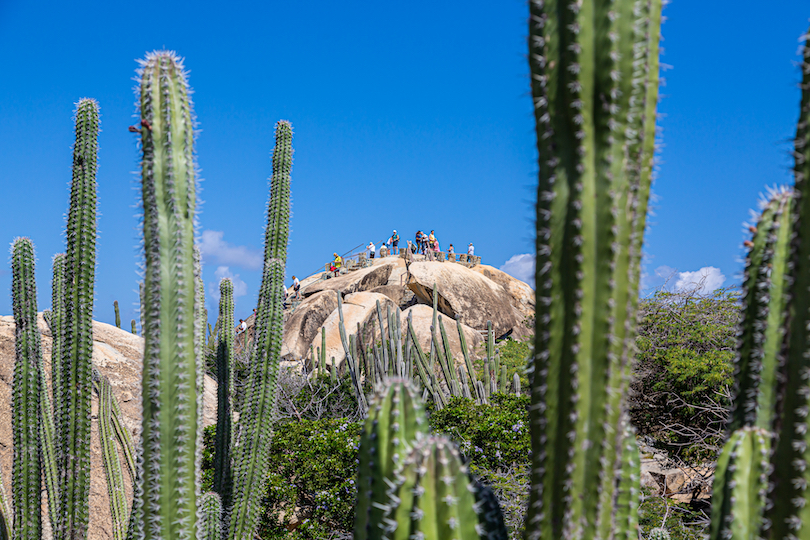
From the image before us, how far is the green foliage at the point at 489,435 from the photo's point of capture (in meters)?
7.82

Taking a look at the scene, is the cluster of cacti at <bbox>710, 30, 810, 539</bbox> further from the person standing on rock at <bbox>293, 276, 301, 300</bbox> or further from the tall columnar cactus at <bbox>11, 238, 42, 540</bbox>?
the person standing on rock at <bbox>293, 276, 301, 300</bbox>

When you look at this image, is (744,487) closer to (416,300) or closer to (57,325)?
(57,325)

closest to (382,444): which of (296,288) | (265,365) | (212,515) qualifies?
(212,515)

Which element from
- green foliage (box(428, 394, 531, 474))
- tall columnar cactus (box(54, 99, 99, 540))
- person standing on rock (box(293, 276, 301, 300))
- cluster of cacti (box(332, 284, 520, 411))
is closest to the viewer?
tall columnar cactus (box(54, 99, 99, 540))

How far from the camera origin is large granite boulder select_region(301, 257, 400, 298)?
27.8m

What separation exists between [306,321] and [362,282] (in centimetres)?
557

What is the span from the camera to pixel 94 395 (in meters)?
9.35

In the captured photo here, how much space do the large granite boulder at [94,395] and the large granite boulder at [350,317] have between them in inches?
262

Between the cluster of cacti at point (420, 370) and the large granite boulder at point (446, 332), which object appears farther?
the large granite boulder at point (446, 332)

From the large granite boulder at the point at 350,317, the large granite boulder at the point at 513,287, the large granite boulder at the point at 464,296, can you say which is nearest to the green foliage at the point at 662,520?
the large granite boulder at the point at 350,317

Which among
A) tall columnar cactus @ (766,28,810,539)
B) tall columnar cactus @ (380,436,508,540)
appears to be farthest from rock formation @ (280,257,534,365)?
tall columnar cactus @ (766,28,810,539)

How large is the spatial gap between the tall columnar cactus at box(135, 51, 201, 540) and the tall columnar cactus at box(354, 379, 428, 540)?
905mm

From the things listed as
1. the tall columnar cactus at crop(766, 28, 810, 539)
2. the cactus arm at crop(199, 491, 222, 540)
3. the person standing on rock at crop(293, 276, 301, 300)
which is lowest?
the cactus arm at crop(199, 491, 222, 540)

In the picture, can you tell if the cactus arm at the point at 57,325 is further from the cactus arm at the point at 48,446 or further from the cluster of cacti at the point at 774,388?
the cluster of cacti at the point at 774,388
